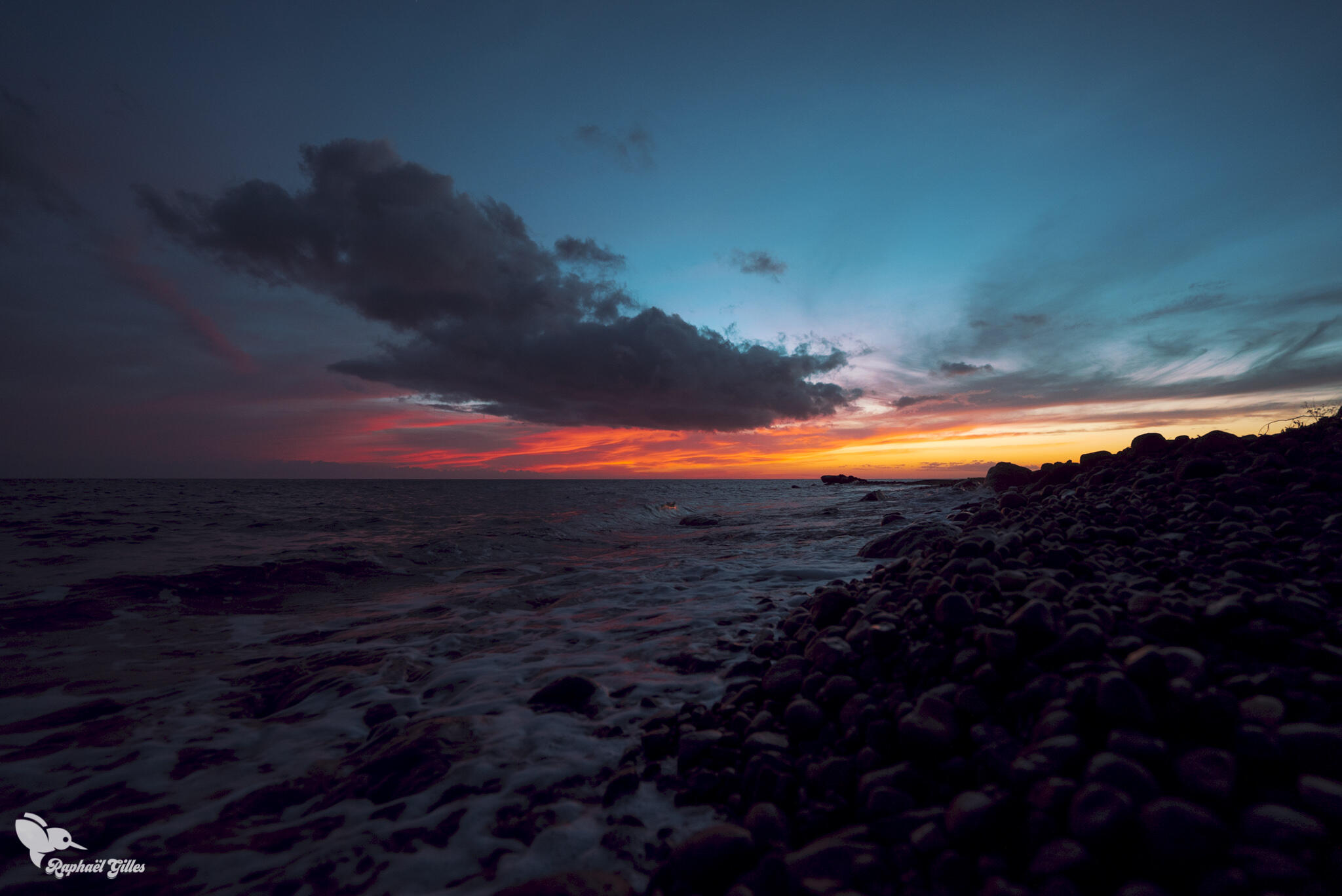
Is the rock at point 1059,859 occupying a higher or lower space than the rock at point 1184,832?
lower

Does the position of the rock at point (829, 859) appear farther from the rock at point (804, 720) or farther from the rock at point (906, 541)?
the rock at point (906, 541)

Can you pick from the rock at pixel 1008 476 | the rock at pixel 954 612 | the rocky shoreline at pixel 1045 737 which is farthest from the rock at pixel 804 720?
the rock at pixel 1008 476

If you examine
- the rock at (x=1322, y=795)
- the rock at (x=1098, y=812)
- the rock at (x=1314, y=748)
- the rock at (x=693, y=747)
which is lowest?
the rock at (x=693, y=747)

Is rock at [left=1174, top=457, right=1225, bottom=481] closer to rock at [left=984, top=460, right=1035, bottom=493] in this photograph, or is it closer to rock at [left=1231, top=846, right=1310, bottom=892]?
rock at [left=1231, top=846, right=1310, bottom=892]

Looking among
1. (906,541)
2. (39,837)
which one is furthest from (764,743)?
(906,541)

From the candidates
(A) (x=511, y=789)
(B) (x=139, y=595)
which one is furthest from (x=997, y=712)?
(B) (x=139, y=595)

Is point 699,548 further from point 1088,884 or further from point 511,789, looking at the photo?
point 1088,884

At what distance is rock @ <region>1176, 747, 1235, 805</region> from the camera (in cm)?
149

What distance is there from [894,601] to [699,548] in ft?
24.7

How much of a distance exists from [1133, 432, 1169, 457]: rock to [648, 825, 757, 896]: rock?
10864 mm

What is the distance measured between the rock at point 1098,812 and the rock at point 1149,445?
10.3 m

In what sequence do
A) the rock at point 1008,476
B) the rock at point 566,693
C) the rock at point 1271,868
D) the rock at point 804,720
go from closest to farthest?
1. the rock at point 1271,868
2. the rock at point 804,720
3. the rock at point 566,693
4. the rock at point 1008,476

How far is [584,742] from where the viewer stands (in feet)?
9.73

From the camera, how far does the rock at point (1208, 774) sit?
1488 millimetres
